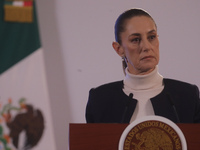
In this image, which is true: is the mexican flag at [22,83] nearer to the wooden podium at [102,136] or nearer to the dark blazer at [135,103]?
the dark blazer at [135,103]

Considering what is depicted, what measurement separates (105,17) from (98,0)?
0.64 ft

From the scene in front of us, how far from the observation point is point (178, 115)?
2.01 metres

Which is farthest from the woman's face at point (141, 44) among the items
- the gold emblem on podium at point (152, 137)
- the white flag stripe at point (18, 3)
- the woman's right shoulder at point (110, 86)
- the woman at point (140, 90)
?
the white flag stripe at point (18, 3)

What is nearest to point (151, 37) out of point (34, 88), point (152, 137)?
point (152, 137)

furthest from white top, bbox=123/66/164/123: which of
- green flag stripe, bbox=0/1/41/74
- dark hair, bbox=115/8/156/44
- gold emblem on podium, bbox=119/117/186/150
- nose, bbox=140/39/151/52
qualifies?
green flag stripe, bbox=0/1/41/74

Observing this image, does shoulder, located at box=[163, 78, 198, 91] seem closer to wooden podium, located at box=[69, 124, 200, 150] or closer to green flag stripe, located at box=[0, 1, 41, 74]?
wooden podium, located at box=[69, 124, 200, 150]

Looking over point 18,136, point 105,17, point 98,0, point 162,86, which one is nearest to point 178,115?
point 162,86

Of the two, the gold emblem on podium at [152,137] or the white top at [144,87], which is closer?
the gold emblem on podium at [152,137]

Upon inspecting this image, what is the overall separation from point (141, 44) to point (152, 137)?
804mm

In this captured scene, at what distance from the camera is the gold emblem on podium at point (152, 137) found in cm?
151

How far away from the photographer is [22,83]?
2832 mm

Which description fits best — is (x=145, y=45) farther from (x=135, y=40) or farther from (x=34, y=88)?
(x=34, y=88)

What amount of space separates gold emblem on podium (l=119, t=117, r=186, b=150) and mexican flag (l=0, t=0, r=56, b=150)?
54.2 inches

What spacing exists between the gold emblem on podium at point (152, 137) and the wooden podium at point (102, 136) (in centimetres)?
4
